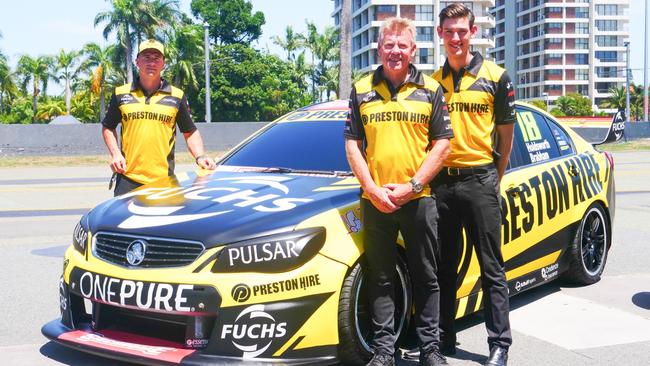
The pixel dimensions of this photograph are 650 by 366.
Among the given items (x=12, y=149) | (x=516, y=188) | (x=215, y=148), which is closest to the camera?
(x=516, y=188)

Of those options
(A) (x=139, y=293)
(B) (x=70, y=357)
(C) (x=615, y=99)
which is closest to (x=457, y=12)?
(A) (x=139, y=293)

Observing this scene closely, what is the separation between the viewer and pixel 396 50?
3.96 m

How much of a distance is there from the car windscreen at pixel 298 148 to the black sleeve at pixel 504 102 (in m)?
0.98

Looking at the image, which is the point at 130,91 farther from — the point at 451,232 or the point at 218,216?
the point at 451,232

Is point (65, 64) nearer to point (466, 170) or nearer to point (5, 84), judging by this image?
point (5, 84)

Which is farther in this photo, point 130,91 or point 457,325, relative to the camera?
point 130,91

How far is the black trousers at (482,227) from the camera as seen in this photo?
4152mm

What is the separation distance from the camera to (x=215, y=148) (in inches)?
1272

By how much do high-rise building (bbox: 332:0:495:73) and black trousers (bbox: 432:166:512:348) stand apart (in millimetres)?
77126

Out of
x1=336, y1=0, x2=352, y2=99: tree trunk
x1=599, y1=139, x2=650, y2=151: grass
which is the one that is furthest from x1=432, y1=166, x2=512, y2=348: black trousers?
x1=599, y1=139, x2=650, y2=151: grass

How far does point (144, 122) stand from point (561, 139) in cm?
321

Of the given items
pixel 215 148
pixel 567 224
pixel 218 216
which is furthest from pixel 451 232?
pixel 215 148

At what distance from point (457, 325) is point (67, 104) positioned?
70.2 m

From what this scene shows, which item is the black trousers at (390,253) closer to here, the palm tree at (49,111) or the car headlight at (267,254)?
the car headlight at (267,254)
